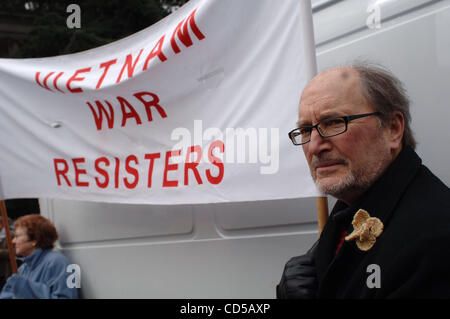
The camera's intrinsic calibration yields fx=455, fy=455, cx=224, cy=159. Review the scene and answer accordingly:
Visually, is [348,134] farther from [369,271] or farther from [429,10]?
[429,10]

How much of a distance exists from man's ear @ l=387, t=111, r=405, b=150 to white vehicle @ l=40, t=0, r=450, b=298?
1.00 feet

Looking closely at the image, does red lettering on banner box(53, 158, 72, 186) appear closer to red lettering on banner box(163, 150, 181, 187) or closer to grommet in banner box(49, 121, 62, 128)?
grommet in banner box(49, 121, 62, 128)

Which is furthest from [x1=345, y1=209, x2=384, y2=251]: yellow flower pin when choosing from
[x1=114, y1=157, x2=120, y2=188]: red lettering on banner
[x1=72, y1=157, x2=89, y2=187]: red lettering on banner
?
[x1=72, y1=157, x2=89, y2=187]: red lettering on banner

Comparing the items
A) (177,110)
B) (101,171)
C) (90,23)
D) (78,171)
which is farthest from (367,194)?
(90,23)

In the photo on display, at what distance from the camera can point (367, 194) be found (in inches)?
50.5

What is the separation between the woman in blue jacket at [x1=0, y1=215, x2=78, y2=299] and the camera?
117 inches

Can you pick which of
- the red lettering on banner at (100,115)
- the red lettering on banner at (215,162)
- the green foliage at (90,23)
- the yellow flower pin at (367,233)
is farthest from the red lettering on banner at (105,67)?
the green foliage at (90,23)

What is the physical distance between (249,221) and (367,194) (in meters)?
1.03

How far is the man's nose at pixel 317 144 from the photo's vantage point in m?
1.35

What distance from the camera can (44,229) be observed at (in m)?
3.37

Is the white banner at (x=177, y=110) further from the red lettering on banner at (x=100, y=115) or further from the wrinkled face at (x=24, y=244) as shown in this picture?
the wrinkled face at (x=24, y=244)

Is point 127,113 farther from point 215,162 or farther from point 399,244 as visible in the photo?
point 399,244
